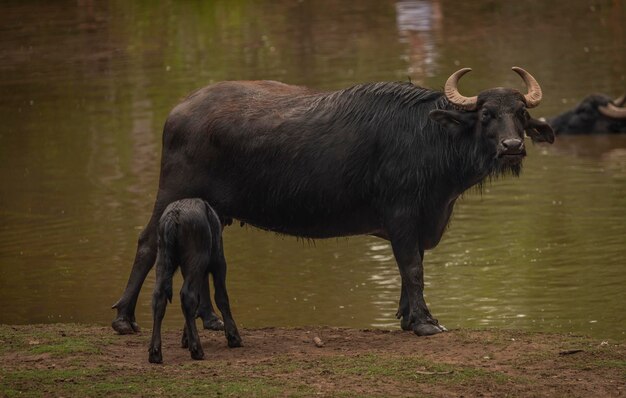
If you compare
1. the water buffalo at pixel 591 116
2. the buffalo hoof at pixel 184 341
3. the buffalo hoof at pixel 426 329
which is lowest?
the water buffalo at pixel 591 116

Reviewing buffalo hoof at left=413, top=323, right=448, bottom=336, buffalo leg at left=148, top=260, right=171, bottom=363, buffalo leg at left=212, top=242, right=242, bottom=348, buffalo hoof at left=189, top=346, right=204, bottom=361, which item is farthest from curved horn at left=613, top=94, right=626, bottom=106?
buffalo hoof at left=189, top=346, right=204, bottom=361

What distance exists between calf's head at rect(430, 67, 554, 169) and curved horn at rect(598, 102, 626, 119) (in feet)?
31.6

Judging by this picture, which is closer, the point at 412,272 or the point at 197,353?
the point at 197,353

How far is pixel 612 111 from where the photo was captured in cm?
1983

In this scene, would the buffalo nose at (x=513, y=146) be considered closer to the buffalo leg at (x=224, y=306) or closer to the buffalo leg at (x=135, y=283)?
the buffalo leg at (x=224, y=306)

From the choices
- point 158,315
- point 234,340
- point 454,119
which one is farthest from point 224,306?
point 454,119

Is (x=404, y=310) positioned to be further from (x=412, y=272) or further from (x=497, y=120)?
(x=497, y=120)

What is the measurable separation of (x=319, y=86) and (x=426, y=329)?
12.5 m

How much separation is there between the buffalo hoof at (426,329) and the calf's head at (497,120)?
1.15 m

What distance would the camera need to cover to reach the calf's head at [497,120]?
990 centimetres

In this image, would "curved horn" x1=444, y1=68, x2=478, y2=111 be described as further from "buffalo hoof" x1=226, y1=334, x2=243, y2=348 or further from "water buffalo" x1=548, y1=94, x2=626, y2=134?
"water buffalo" x1=548, y1=94, x2=626, y2=134

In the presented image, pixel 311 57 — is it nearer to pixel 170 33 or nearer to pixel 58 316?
pixel 170 33

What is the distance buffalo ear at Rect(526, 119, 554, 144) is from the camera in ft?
33.8

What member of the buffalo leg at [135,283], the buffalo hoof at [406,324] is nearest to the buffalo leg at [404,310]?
the buffalo hoof at [406,324]
